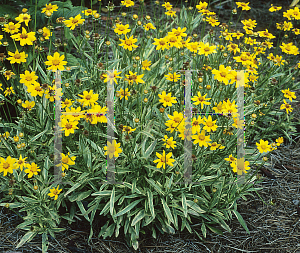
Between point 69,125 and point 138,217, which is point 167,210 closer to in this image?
point 138,217

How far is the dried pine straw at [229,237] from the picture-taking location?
1.99 meters

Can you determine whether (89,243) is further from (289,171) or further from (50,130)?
(289,171)

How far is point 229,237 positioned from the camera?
2.16 meters

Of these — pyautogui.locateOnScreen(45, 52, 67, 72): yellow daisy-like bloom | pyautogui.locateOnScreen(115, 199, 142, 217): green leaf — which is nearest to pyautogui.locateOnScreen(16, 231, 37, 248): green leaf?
pyautogui.locateOnScreen(115, 199, 142, 217): green leaf

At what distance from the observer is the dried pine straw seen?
6.54ft

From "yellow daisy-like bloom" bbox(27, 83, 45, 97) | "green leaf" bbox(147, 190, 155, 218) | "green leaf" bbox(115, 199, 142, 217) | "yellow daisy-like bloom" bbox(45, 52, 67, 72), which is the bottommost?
"green leaf" bbox(115, 199, 142, 217)

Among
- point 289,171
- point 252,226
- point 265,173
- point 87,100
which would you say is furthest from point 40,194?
point 289,171

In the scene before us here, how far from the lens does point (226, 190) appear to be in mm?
2178

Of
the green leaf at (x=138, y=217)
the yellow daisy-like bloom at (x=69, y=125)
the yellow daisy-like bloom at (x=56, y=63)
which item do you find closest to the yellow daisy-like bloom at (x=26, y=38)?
the yellow daisy-like bloom at (x=56, y=63)

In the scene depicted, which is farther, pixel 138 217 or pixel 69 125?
pixel 138 217

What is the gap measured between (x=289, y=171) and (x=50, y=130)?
6.53ft

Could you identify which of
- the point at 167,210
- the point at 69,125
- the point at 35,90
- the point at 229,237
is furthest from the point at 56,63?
the point at 229,237

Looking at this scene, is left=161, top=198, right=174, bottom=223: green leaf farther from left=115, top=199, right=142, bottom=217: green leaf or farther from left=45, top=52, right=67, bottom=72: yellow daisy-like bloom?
left=45, top=52, right=67, bottom=72: yellow daisy-like bloom

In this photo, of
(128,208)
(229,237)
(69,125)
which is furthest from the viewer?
(229,237)
